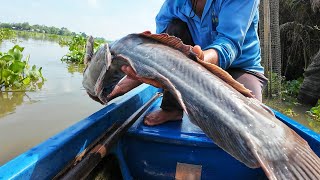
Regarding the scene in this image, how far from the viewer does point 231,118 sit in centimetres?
129

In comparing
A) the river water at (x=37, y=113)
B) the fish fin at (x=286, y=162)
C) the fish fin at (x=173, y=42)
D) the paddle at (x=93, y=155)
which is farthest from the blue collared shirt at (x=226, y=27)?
the river water at (x=37, y=113)

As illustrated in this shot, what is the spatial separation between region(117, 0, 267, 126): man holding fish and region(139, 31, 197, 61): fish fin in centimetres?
9

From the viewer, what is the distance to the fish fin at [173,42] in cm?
167

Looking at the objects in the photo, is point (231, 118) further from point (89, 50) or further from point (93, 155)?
point (89, 50)

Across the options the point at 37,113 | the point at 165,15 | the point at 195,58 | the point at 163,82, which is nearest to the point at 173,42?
the point at 195,58

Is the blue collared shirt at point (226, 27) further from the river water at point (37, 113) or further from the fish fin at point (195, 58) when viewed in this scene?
the river water at point (37, 113)

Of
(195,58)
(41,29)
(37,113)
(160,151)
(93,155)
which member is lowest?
(41,29)

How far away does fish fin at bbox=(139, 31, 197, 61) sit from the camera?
1.67 meters

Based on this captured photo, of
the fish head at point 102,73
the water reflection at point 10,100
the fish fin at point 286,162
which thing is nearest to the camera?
the fish fin at point 286,162

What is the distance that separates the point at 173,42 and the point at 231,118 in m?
0.63

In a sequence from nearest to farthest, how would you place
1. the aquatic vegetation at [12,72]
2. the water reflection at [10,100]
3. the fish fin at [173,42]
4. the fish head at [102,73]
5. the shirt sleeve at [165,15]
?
the fish fin at [173,42], the fish head at [102,73], the shirt sleeve at [165,15], the water reflection at [10,100], the aquatic vegetation at [12,72]

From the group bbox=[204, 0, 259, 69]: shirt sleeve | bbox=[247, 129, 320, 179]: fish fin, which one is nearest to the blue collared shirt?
bbox=[204, 0, 259, 69]: shirt sleeve

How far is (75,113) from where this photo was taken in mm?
4703

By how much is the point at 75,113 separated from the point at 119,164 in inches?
104
